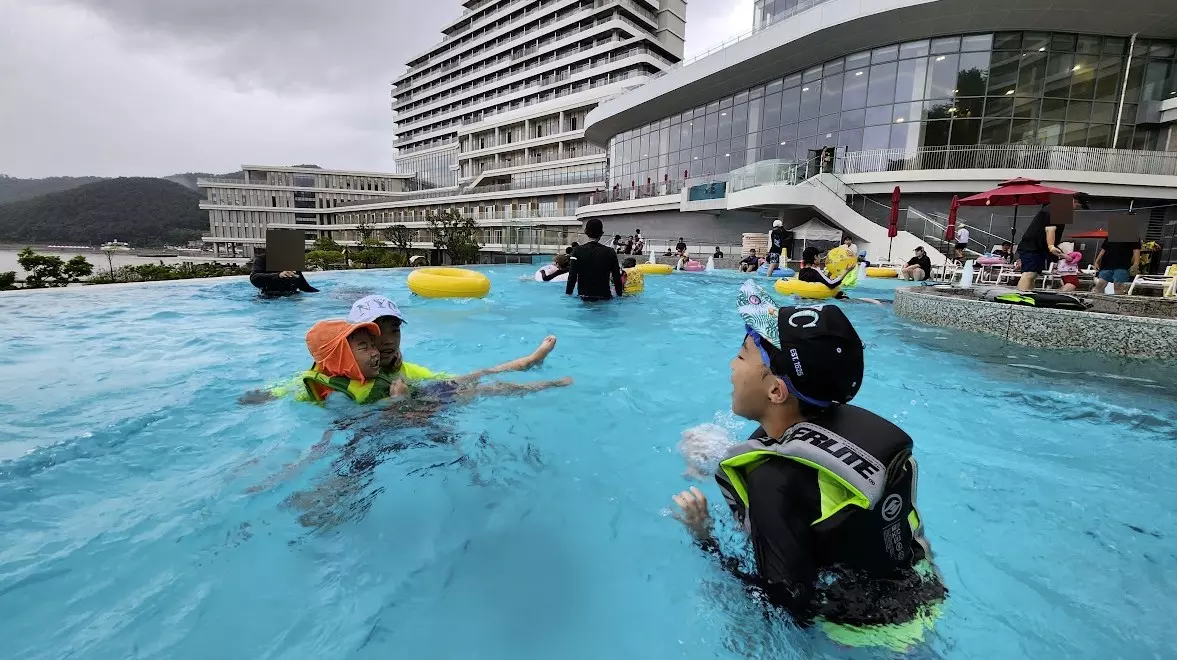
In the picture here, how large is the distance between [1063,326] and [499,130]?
60677 mm

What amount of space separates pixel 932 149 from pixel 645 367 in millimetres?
23670

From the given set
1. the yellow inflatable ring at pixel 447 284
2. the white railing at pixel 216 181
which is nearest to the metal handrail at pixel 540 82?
the white railing at pixel 216 181

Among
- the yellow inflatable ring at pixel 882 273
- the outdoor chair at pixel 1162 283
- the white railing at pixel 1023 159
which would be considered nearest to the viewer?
the outdoor chair at pixel 1162 283

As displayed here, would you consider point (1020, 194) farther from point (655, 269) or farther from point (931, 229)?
point (931, 229)

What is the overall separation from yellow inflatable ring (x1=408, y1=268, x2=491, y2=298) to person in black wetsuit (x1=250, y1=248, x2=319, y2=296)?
2569 mm

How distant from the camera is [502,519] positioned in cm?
265

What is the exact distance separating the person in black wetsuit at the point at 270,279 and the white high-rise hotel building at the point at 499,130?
3145cm

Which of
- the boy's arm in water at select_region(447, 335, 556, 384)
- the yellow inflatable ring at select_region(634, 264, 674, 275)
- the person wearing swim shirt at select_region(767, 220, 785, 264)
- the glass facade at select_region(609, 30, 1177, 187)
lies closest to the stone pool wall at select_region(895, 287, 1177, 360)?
the boy's arm in water at select_region(447, 335, 556, 384)

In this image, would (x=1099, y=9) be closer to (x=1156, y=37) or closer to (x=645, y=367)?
(x=1156, y=37)

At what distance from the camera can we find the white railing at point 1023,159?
19.7 metres

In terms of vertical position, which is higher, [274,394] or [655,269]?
[655,269]

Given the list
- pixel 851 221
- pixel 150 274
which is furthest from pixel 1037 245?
pixel 150 274

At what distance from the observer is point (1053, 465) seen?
11.3 ft

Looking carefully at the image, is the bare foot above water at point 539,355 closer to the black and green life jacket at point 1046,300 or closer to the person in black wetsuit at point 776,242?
the black and green life jacket at point 1046,300
